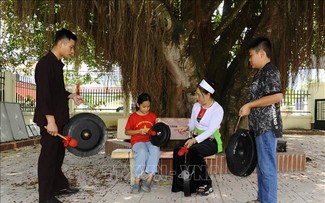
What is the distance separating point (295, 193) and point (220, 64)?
3.56 m

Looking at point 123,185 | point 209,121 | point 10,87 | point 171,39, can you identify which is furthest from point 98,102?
point 209,121

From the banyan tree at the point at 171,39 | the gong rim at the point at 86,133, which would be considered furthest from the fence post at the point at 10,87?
the gong rim at the point at 86,133

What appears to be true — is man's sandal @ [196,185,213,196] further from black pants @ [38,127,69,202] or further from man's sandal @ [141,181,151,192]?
black pants @ [38,127,69,202]

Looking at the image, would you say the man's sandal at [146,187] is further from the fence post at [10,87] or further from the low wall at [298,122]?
the low wall at [298,122]

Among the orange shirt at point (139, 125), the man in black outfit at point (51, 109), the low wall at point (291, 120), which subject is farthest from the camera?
the low wall at point (291, 120)

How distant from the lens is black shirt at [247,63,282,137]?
4.21 metres

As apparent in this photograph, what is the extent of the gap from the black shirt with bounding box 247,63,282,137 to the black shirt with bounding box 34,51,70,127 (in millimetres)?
2271

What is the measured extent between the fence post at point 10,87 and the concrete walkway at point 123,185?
5.91m

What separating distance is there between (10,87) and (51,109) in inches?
387

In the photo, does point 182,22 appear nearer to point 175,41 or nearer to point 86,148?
point 175,41

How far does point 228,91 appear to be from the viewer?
7.83 meters

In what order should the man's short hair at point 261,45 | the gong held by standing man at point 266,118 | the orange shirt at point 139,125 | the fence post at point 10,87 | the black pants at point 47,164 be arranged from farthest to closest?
the fence post at point 10,87
the orange shirt at point 139,125
the black pants at point 47,164
the man's short hair at point 261,45
the gong held by standing man at point 266,118

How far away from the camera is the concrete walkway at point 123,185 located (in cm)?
512

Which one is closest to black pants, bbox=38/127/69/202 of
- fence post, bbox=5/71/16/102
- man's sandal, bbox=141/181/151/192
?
man's sandal, bbox=141/181/151/192
